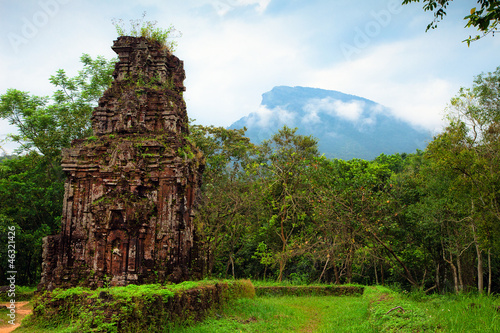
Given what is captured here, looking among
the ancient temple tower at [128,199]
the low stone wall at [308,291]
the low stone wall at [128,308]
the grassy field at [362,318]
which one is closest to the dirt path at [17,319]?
the ancient temple tower at [128,199]

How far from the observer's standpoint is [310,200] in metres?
18.7

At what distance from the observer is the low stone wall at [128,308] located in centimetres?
580

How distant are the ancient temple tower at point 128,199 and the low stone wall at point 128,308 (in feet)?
7.79

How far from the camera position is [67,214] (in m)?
11.7

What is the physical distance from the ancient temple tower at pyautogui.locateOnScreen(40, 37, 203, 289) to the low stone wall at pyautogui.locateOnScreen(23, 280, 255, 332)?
93.4 inches

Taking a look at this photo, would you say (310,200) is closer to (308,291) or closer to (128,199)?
(308,291)

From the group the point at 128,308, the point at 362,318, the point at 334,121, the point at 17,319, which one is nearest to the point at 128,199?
the point at 17,319

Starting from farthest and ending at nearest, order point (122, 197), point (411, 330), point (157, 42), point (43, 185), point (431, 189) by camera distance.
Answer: point (43, 185), point (431, 189), point (157, 42), point (122, 197), point (411, 330)

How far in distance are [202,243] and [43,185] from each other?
1404cm

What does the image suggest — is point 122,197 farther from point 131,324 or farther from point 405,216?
point 405,216

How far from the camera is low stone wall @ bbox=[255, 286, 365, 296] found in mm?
16094

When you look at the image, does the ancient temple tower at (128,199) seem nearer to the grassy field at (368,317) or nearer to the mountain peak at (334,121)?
the grassy field at (368,317)

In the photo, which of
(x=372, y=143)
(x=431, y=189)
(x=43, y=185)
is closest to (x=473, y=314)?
(x=431, y=189)

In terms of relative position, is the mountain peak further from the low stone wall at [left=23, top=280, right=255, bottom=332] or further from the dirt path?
the low stone wall at [left=23, top=280, right=255, bottom=332]
